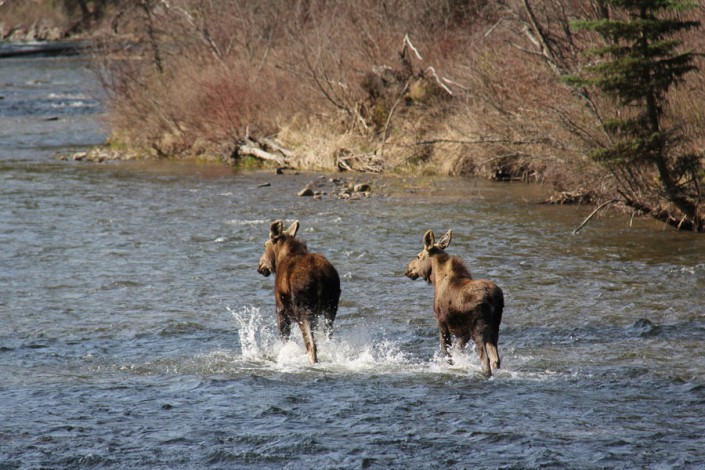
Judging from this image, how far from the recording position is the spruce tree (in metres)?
15.5

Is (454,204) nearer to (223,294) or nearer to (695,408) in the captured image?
(223,294)

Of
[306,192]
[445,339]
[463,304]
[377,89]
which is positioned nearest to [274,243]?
[445,339]

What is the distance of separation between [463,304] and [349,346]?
79.3 inches

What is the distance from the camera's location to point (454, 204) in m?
21.2

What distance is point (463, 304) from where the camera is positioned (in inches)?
359

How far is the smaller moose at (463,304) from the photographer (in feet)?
29.3

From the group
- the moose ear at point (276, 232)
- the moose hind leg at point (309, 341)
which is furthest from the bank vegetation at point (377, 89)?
the moose hind leg at point (309, 341)

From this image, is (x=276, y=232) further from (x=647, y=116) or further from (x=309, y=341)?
(x=647, y=116)

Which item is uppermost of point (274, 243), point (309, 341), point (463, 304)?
point (274, 243)

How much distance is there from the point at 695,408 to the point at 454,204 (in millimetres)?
13105

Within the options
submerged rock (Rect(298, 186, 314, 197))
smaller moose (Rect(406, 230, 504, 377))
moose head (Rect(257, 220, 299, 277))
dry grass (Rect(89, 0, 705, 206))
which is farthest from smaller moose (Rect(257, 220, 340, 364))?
submerged rock (Rect(298, 186, 314, 197))

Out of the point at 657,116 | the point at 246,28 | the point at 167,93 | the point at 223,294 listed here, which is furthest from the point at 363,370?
the point at 246,28

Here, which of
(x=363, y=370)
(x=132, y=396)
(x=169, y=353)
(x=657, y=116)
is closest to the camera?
(x=132, y=396)

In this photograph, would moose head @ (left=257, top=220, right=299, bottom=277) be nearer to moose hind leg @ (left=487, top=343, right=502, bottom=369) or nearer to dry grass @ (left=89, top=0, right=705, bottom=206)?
moose hind leg @ (left=487, top=343, right=502, bottom=369)
